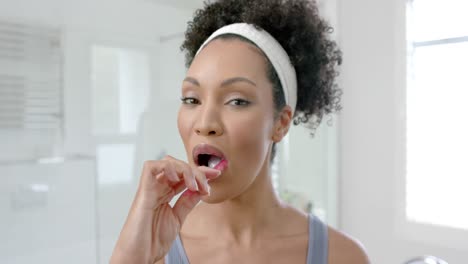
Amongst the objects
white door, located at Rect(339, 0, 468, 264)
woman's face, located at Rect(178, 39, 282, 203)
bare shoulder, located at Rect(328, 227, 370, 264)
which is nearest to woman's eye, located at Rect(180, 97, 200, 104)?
woman's face, located at Rect(178, 39, 282, 203)

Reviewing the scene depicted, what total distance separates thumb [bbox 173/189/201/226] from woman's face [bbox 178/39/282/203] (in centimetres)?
6

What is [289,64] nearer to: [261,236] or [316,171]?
[261,236]

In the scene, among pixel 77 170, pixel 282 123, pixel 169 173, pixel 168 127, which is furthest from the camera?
pixel 168 127

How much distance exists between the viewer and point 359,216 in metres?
1.61

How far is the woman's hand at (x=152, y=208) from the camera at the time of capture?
0.51 m

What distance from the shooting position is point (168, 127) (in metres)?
1.23

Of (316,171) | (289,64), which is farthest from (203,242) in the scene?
(316,171)

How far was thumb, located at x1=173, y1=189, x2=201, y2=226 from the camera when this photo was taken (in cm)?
58

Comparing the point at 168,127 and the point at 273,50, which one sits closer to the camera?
the point at 273,50

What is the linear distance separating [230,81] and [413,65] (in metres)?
1.02

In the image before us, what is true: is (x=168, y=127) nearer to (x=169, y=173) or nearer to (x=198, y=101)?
(x=198, y=101)

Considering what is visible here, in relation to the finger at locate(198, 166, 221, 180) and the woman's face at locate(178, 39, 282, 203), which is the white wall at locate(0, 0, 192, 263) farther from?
the finger at locate(198, 166, 221, 180)

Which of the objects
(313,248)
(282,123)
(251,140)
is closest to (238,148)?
(251,140)

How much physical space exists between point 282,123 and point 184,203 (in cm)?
25
